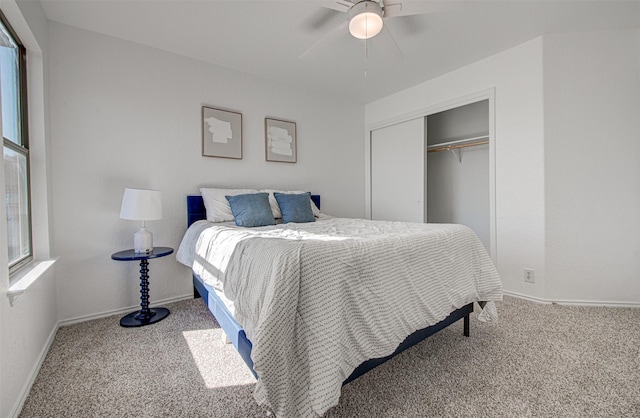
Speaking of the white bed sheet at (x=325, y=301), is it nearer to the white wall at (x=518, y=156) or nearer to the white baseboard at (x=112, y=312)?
the white baseboard at (x=112, y=312)

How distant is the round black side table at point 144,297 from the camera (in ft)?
7.31

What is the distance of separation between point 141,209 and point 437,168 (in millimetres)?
4017

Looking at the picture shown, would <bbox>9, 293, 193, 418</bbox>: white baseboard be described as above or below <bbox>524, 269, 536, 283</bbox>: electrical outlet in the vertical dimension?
below

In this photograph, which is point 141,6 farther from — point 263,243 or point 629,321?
point 629,321

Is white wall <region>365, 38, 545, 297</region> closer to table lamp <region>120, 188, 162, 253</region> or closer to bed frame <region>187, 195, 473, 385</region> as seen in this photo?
bed frame <region>187, 195, 473, 385</region>

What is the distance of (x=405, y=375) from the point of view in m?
1.57

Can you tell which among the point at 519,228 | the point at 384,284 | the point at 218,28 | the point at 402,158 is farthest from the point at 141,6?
the point at 519,228

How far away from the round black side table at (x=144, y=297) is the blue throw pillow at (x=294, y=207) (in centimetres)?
112

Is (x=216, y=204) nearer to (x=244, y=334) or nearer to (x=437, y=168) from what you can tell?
(x=244, y=334)

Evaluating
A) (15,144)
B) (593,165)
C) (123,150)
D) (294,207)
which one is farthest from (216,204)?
(593,165)

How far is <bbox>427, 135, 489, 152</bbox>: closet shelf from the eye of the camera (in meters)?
3.60

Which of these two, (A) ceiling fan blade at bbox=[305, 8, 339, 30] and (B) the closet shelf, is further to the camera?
(B) the closet shelf

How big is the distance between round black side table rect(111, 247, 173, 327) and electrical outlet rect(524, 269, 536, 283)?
3363 millimetres

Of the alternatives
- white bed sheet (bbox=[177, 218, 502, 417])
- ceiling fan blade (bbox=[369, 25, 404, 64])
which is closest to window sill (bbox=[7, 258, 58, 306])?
white bed sheet (bbox=[177, 218, 502, 417])
